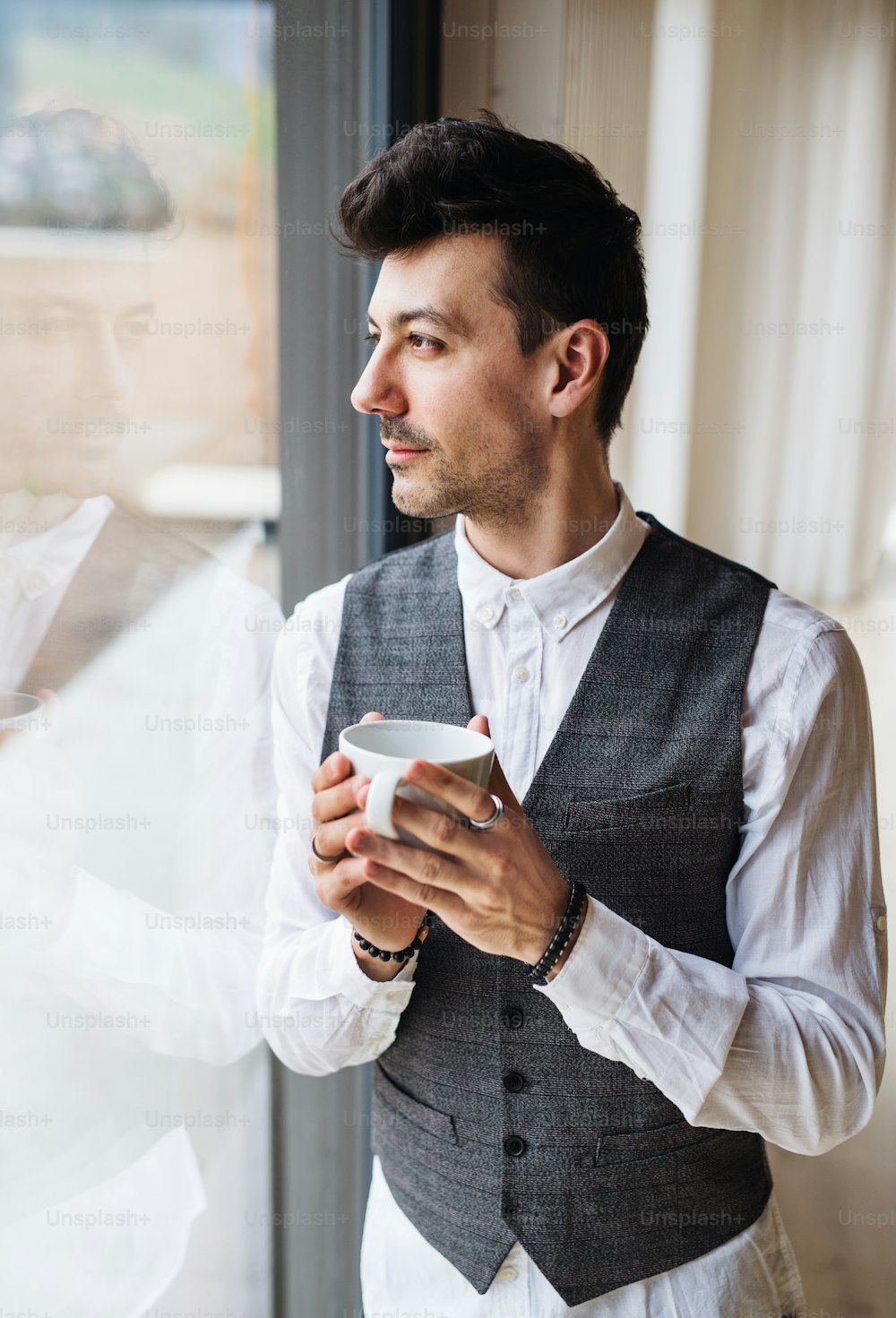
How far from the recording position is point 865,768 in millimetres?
1146

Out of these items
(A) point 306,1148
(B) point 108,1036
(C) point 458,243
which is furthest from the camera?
(A) point 306,1148

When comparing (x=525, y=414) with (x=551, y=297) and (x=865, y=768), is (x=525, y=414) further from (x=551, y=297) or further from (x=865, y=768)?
(x=865, y=768)

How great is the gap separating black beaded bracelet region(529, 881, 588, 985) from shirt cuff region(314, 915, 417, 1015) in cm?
19

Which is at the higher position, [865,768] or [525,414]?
[525,414]

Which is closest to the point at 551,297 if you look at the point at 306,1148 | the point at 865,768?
the point at 865,768

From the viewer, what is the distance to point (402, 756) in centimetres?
90

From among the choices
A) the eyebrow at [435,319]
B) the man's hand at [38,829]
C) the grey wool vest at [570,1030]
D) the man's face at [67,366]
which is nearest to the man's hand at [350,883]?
the grey wool vest at [570,1030]

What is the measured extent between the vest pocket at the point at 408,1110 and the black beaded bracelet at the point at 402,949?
205mm

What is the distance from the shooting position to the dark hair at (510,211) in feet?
3.86

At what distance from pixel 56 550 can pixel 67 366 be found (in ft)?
0.47

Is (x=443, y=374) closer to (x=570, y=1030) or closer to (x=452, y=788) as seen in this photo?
(x=452, y=788)

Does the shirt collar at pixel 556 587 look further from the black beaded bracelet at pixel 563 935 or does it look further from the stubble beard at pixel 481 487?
the black beaded bracelet at pixel 563 935

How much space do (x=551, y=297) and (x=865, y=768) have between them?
0.60m

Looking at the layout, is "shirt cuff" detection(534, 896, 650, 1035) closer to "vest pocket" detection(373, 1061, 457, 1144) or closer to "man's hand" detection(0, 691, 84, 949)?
"vest pocket" detection(373, 1061, 457, 1144)
